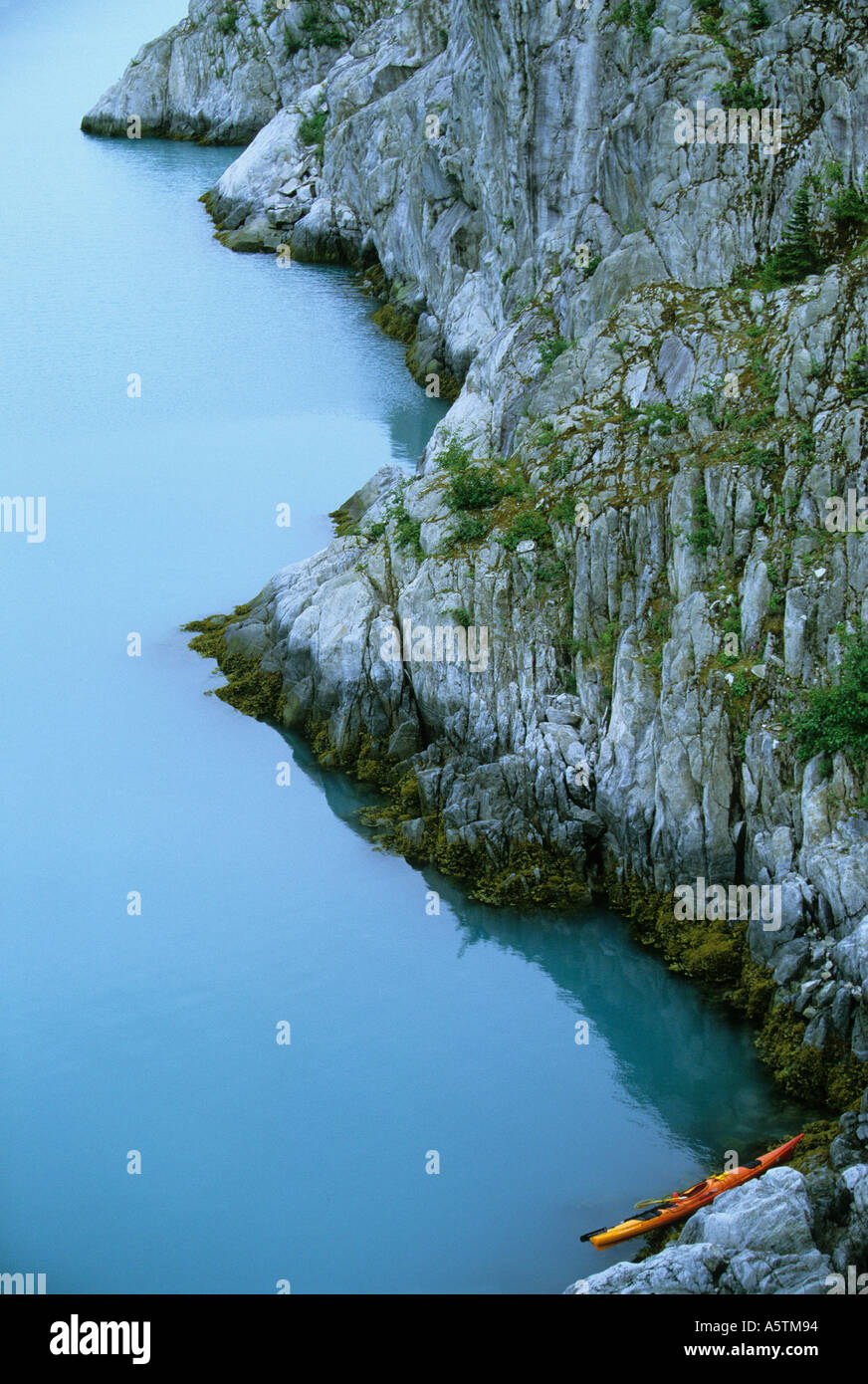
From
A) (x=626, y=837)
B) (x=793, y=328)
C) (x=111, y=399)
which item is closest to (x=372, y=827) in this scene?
(x=626, y=837)

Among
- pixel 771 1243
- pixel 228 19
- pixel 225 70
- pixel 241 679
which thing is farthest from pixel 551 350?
pixel 225 70

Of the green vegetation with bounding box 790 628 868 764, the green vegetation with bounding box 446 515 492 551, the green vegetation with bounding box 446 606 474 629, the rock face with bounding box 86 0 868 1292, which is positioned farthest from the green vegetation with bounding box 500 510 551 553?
the green vegetation with bounding box 790 628 868 764

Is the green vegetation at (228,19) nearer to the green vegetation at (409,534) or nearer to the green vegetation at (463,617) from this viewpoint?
the green vegetation at (409,534)

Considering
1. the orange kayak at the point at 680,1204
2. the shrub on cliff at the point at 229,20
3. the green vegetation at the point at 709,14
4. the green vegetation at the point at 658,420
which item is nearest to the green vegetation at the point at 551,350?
the green vegetation at the point at 658,420

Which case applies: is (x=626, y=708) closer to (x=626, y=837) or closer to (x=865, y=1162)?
(x=626, y=837)

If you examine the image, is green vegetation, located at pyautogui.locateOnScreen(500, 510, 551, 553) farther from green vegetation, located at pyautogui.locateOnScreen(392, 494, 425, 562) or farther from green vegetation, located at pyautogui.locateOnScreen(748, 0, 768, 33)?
green vegetation, located at pyautogui.locateOnScreen(748, 0, 768, 33)

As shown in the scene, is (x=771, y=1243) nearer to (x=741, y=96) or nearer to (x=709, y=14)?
(x=741, y=96)
